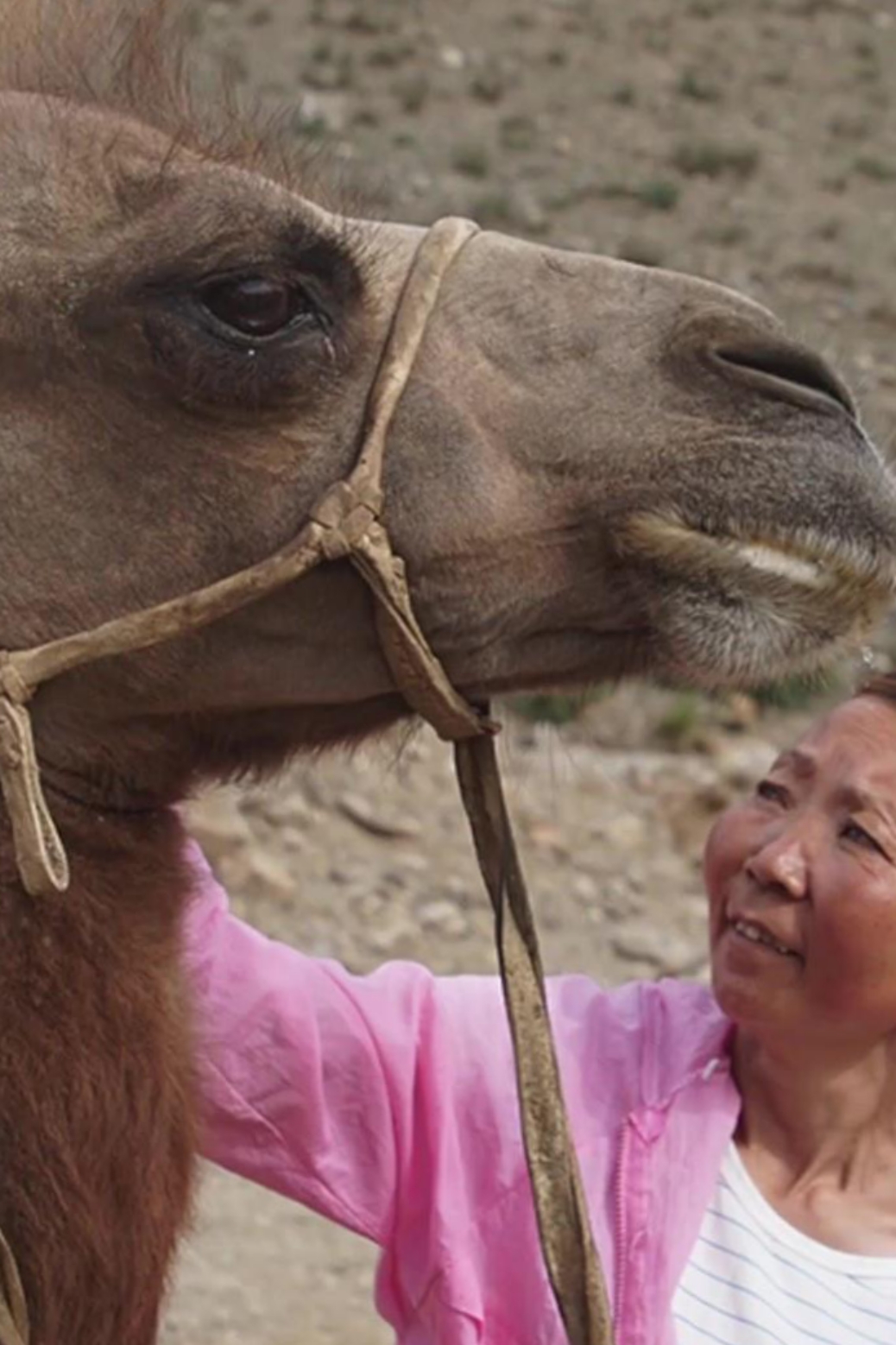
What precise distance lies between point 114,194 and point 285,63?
12529 millimetres

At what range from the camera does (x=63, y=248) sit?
2586 mm

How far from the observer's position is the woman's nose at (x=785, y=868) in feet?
9.23

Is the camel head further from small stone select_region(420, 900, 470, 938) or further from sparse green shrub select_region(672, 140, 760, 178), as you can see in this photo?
sparse green shrub select_region(672, 140, 760, 178)

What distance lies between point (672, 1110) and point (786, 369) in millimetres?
818

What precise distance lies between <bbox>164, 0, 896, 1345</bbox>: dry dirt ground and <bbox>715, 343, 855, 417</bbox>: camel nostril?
14.1 inches

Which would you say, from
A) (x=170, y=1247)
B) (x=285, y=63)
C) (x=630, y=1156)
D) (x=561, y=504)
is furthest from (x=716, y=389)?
(x=285, y=63)

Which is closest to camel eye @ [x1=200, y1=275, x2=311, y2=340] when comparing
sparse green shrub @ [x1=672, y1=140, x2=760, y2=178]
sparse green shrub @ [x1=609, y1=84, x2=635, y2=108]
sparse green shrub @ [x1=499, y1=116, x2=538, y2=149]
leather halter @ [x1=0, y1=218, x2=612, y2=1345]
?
leather halter @ [x1=0, y1=218, x2=612, y2=1345]

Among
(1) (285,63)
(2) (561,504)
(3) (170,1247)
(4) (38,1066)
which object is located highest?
(2) (561,504)

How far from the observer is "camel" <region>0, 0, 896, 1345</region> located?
254 cm

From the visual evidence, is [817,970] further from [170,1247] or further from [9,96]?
[9,96]

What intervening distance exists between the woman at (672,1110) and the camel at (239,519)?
22 centimetres

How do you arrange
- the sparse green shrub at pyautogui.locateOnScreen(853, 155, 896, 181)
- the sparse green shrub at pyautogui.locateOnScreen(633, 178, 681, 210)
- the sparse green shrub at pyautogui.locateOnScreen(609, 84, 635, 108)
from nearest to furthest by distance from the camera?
the sparse green shrub at pyautogui.locateOnScreen(633, 178, 681, 210)
the sparse green shrub at pyautogui.locateOnScreen(853, 155, 896, 181)
the sparse green shrub at pyautogui.locateOnScreen(609, 84, 635, 108)

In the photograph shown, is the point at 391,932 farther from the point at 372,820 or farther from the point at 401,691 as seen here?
the point at 401,691

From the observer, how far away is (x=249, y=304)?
2.57 meters
